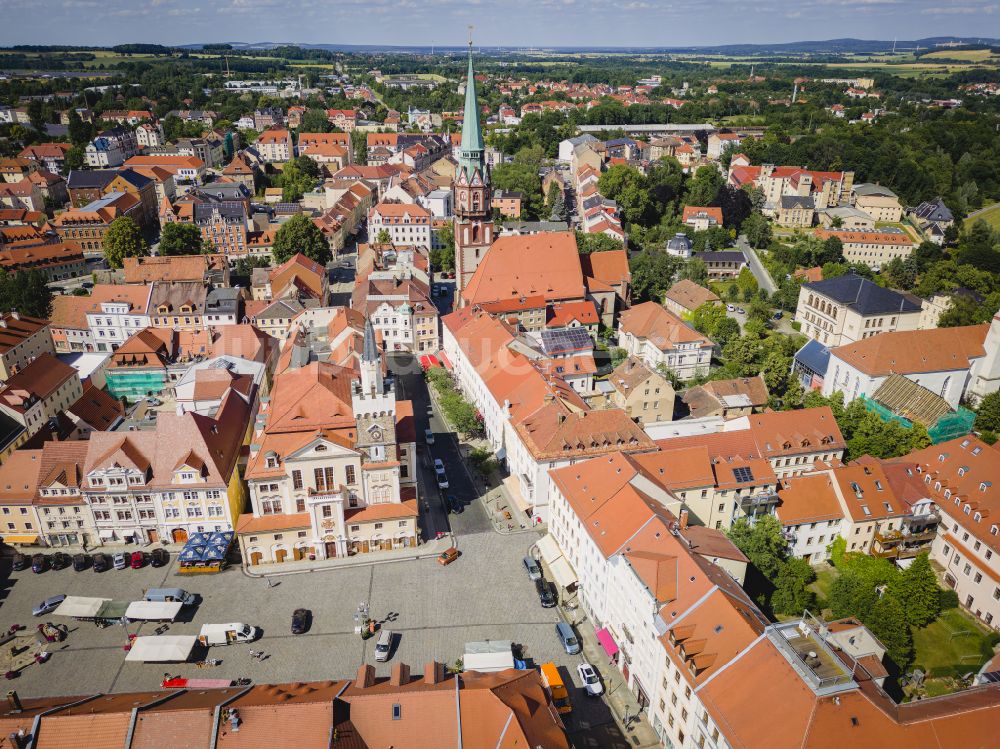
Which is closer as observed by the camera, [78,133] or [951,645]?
[951,645]

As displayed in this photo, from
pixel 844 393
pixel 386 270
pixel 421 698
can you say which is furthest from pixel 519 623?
pixel 386 270

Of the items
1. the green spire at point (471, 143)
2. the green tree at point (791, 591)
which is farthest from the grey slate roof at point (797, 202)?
the green tree at point (791, 591)

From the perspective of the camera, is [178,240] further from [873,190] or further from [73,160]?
[873,190]

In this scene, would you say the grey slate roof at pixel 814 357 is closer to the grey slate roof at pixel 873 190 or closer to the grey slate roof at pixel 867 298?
the grey slate roof at pixel 867 298

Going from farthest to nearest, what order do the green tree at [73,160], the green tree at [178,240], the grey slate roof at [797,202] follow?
the green tree at [73,160], the grey slate roof at [797,202], the green tree at [178,240]

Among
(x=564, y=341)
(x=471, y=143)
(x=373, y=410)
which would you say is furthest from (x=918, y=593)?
(x=471, y=143)
